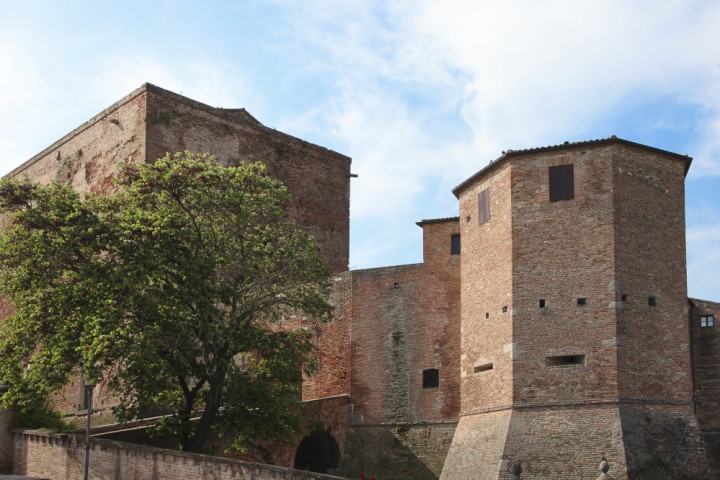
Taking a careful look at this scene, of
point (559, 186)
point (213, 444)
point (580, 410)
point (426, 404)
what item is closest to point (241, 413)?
point (213, 444)

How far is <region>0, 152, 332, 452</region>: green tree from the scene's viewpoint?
23.6 m

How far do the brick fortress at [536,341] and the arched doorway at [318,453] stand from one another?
7cm

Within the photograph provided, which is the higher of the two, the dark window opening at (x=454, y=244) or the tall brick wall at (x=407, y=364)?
the dark window opening at (x=454, y=244)

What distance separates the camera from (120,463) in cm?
2408

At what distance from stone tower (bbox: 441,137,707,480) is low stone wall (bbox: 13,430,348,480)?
19.8ft

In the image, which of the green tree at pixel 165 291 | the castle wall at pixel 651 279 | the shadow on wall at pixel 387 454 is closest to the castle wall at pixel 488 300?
the shadow on wall at pixel 387 454

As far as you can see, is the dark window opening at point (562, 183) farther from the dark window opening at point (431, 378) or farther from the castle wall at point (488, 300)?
the dark window opening at point (431, 378)

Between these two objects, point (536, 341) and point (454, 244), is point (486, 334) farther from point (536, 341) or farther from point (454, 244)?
point (454, 244)

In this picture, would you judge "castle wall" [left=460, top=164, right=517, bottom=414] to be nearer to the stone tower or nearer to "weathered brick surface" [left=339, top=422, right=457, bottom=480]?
the stone tower

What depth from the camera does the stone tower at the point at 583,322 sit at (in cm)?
2312

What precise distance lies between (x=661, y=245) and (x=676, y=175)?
7.06 ft

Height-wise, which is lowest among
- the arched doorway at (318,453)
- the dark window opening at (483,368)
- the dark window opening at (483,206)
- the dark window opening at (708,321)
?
the arched doorway at (318,453)

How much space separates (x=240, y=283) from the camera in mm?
25531

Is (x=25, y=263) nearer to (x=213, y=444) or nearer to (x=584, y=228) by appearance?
(x=213, y=444)
